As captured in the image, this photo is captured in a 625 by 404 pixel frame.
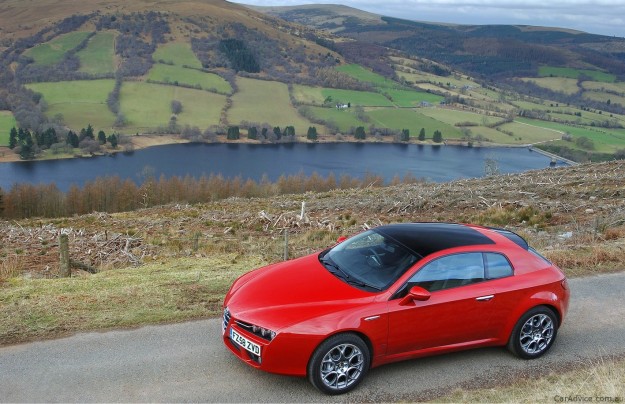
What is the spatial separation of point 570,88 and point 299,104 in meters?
113

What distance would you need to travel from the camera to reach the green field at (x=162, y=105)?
109856mm

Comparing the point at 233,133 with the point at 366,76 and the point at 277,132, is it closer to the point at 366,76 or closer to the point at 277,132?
the point at 277,132

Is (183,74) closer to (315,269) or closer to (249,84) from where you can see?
(249,84)

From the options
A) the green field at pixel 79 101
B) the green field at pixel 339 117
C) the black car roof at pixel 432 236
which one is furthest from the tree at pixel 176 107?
the black car roof at pixel 432 236

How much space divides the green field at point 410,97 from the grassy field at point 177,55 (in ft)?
184

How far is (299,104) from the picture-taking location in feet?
430

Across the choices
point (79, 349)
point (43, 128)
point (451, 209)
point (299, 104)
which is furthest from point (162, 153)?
point (79, 349)

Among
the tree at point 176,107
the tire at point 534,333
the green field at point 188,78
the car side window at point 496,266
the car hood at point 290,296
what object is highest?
the green field at point 188,78

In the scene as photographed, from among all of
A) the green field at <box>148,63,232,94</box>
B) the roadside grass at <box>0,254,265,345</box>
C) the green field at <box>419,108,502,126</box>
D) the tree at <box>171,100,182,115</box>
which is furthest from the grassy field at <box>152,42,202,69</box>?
the roadside grass at <box>0,254,265,345</box>

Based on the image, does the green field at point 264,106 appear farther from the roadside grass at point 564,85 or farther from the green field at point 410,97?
the roadside grass at point 564,85

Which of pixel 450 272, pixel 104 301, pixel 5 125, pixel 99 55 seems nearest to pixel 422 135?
pixel 5 125

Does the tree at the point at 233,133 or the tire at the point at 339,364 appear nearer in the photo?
the tire at the point at 339,364

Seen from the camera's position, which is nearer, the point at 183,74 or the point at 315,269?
the point at 315,269

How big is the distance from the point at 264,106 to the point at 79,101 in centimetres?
4208
